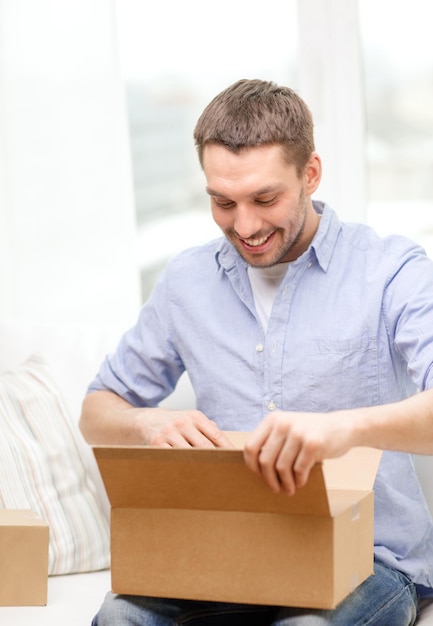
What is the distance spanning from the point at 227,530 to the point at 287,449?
17 cm

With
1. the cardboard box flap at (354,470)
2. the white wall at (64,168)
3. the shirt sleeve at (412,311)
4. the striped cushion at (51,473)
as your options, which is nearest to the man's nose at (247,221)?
the shirt sleeve at (412,311)

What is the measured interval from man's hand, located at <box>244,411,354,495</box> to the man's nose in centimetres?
46

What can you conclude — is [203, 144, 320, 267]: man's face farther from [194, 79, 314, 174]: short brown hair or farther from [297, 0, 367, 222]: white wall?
[297, 0, 367, 222]: white wall

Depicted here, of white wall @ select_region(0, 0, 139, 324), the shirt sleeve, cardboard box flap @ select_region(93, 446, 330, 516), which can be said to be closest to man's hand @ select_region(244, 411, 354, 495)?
cardboard box flap @ select_region(93, 446, 330, 516)

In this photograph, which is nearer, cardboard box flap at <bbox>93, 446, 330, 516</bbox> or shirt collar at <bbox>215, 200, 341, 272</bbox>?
cardboard box flap at <bbox>93, 446, 330, 516</bbox>

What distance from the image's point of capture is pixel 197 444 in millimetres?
1424

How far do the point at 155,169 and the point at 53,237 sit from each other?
0.91m

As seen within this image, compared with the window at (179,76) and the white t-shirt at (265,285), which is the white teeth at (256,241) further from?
the window at (179,76)

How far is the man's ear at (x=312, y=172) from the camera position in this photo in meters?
1.69

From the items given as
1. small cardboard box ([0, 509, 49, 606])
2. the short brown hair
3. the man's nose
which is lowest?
small cardboard box ([0, 509, 49, 606])

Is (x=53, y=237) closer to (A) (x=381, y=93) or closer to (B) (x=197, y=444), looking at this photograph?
(A) (x=381, y=93)

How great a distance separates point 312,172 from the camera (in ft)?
5.59

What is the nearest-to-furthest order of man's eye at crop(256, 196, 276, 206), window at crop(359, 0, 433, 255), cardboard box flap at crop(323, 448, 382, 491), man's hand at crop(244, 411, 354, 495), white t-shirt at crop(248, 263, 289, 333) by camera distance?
man's hand at crop(244, 411, 354, 495) → cardboard box flap at crop(323, 448, 382, 491) → man's eye at crop(256, 196, 276, 206) → white t-shirt at crop(248, 263, 289, 333) → window at crop(359, 0, 433, 255)

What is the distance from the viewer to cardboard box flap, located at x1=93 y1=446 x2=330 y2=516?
1.24m
